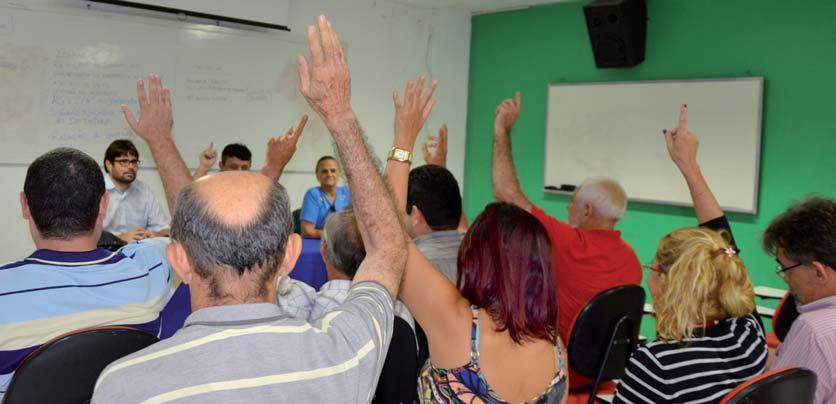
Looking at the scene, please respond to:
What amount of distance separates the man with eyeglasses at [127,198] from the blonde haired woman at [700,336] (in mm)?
3386

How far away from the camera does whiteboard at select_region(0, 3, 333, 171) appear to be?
14.9ft

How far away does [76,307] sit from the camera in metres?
1.71

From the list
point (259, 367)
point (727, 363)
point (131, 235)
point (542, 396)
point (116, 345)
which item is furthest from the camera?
point (131, 235)

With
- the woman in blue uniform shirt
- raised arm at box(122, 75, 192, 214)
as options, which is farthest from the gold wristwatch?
the woman in blue uniform shirt

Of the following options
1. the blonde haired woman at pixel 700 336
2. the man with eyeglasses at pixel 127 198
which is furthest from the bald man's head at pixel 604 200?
the man with eyeglasses at pixel 127 198

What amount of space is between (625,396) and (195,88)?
14.4ft

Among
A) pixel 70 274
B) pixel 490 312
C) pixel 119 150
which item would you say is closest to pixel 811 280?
pixel 490 312

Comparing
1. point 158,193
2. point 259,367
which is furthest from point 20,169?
point 259,367

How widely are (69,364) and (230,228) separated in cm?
73

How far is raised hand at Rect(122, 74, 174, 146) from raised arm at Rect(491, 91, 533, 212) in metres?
1.33

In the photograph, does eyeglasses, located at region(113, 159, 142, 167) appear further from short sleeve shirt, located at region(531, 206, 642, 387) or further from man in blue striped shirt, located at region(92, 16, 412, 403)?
man in blue striped shirt, located at region(92, 16, 412, 403)

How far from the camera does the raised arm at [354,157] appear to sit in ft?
4.00

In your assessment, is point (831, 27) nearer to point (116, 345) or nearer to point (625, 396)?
point (625, 396)

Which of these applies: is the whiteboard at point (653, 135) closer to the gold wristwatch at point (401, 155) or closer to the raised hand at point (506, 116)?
the raised hand at point (506, 116)
